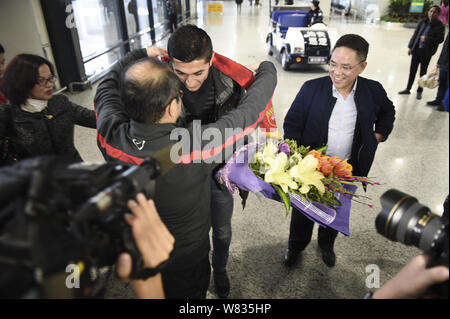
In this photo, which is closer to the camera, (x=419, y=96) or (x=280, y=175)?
(x=280, y=175)

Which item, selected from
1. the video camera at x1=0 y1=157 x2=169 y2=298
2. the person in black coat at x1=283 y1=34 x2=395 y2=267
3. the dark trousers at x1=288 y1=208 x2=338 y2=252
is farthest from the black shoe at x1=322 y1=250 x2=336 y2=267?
the video camera at x1=0 y1=157 x2=169 y2=298

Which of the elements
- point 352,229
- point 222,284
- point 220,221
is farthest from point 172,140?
point 352,229

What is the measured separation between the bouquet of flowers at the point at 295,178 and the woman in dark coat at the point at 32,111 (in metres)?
1.09

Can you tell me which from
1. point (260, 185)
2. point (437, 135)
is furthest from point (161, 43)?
point (260, 185)

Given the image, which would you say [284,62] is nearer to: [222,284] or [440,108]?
[440,108]

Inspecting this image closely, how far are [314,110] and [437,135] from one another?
330 cm

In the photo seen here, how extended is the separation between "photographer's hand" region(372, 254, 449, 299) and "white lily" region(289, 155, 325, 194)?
2.17ft

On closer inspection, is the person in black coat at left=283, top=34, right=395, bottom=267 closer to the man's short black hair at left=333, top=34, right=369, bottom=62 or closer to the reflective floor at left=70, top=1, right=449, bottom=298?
the man's short black hair at left=333, top=34, right=369, bottom=62

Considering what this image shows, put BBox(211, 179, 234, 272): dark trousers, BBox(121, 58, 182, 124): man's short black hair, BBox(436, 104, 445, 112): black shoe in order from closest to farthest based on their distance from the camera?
BBox(121, 58, 182, 124): man's short black hair, BBox(211, 179, 234, 272): dark trousers, BBox(436, 104, 445, 112): black shoe

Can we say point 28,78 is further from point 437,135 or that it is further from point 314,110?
point 437,135

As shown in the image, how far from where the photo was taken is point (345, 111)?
6.41 ft

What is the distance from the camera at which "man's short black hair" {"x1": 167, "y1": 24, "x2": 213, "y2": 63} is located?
1484mm

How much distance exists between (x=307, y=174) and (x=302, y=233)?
91 centimetres

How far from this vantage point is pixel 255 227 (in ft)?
8.97
